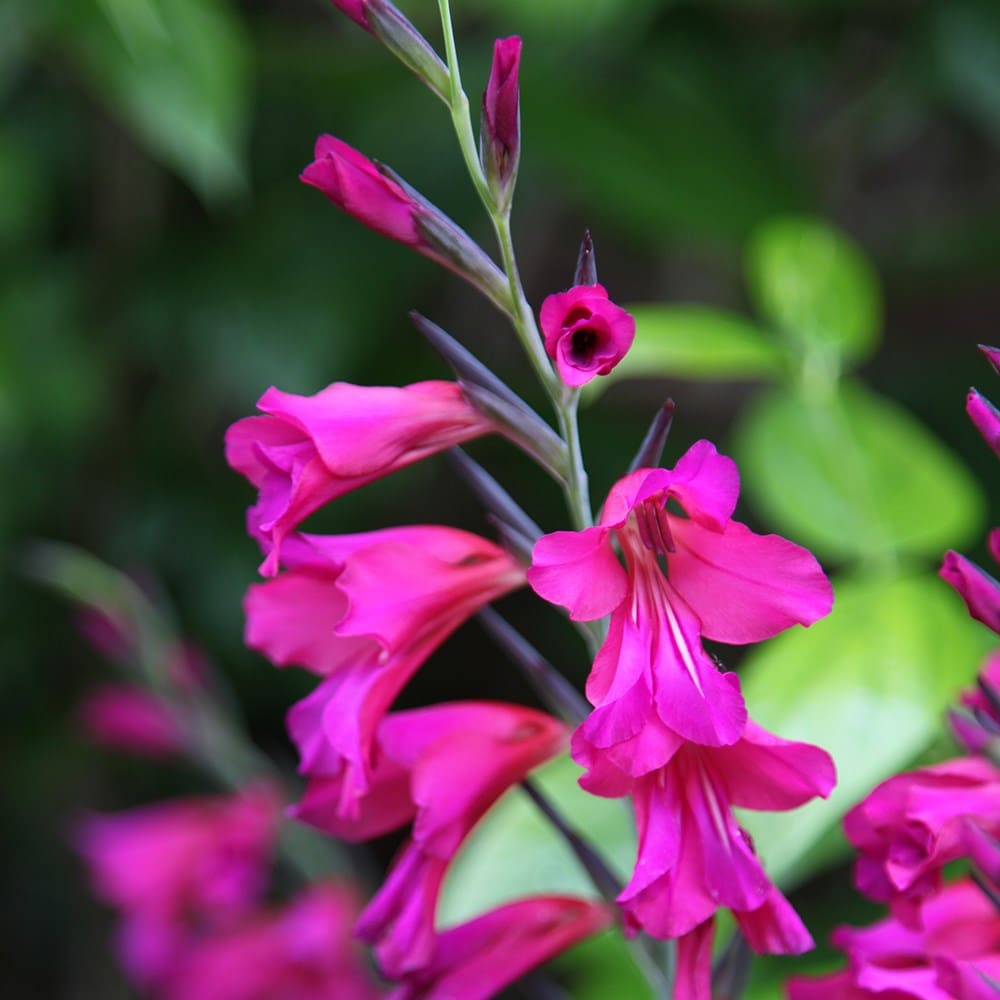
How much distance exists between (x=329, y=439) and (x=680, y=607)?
14 cm

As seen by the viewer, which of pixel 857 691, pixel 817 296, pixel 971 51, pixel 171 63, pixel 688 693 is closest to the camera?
pixel 688 693

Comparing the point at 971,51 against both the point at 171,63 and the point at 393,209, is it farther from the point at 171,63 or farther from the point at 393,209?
the point at 393,209

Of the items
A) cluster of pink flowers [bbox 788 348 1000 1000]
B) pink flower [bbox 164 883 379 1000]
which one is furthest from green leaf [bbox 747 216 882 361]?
pink flower [bbox 164 883 379 1000]

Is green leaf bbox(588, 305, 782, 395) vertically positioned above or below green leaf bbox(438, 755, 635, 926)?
above

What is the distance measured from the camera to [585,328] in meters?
0.40

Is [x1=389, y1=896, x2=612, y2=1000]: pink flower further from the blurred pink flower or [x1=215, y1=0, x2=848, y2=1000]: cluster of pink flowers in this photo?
the blurred pink flower

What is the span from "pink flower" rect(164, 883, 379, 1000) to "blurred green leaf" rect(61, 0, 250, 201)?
0.72m

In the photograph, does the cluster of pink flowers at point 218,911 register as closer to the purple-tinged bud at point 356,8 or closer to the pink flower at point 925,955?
the pink flower at point 925,955

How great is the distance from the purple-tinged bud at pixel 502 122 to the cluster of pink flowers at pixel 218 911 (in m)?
0.93

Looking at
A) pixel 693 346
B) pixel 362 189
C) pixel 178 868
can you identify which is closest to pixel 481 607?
pixel 362 189

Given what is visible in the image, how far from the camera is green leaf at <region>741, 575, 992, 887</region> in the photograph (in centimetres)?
66

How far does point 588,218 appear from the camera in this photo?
6.59 ft

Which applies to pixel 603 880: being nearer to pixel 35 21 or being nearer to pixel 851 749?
pixel 851 749

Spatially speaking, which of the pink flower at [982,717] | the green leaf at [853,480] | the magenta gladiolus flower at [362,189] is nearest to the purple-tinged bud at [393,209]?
the magenta gladiolus flower at [362,189]
